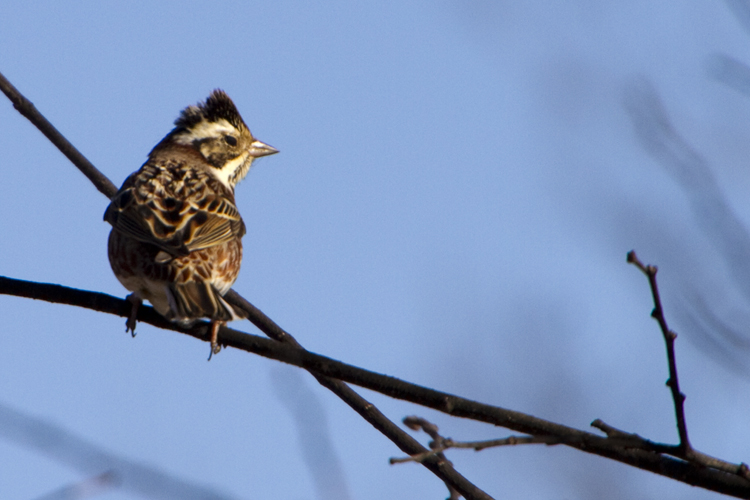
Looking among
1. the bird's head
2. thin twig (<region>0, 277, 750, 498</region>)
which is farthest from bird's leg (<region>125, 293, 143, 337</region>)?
the bird's head

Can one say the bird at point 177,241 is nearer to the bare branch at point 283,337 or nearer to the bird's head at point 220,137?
the bare branch at point 283,337

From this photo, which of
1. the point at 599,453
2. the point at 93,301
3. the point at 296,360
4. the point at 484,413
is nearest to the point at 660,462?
the point at 599,453

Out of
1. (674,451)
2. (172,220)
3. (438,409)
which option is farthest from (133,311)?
(674,451)

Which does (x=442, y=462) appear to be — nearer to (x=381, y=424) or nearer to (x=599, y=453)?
(x=381, y=424)

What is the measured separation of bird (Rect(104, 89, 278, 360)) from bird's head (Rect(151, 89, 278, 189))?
0.39 metres

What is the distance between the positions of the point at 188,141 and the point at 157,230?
109 inches

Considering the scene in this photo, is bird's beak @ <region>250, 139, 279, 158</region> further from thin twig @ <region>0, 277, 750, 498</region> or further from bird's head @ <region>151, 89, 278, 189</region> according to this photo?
thin twig @ <region>0, 277, 750, 498</region>

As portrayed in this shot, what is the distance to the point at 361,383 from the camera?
11.5 feet

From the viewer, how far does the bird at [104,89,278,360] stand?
532cm

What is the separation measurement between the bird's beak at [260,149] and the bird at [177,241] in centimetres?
69

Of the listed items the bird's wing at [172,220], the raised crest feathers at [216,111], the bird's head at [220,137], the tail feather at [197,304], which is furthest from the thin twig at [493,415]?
the raised crest feathers at [216,111]

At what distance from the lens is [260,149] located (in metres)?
8.57

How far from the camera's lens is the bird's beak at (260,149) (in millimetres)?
8532

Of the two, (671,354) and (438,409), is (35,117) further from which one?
(671,354)
